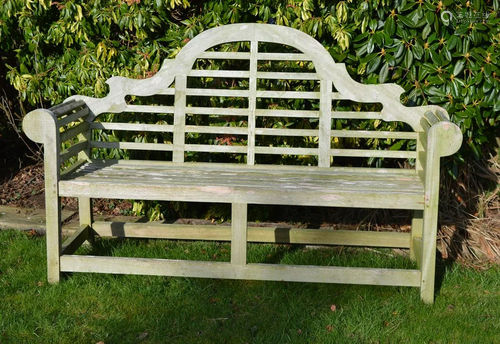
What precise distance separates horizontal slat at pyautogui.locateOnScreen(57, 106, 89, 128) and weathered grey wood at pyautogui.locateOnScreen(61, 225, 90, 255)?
717 millimetres

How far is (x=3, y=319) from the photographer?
144 inches

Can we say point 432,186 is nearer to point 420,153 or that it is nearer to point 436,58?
point 420,153

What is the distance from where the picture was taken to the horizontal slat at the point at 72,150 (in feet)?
13.6

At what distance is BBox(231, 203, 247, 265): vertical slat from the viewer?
153 inches

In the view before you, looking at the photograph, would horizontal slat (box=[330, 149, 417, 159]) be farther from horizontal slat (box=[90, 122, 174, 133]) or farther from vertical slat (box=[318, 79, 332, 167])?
horizontal slat (box=[90, 122, 174, 133])

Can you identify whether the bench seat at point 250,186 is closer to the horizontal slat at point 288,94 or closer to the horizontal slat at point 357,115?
the horizontal slat at point 357,115

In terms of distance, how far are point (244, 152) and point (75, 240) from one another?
1153 mm

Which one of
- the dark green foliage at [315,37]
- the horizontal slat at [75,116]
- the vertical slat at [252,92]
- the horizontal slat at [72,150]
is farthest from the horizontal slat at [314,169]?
the dark green foliage at [315,37]

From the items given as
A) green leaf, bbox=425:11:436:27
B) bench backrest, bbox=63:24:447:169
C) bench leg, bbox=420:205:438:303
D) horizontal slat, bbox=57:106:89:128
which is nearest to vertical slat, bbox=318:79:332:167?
bench backrest, bbox=63:24:447:169

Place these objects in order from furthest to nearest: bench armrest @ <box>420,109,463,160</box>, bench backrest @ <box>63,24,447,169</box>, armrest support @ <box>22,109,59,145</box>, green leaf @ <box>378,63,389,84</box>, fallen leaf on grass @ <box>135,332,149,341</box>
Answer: green leaf @ <box>378,63,389,84</box>, bench backrest @ <box>63,24,447,169</box>, armrest support @ <box>22,109,59,145</box>, bench armrest @ <box>420,109,463,160</box>, fallen leaf on grass @ <box>135,332,149,341</box>

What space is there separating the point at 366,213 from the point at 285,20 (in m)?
1.51

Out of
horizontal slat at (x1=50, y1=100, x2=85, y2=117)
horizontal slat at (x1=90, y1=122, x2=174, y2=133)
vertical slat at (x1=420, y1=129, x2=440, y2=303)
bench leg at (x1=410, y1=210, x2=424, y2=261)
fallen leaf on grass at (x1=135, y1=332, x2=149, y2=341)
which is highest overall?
horizontal slat at (x1=50, y1=100, x2=85, y2=117)

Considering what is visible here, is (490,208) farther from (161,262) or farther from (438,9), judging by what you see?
(161,262)

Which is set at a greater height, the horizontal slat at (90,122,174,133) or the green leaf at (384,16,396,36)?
the green leaf at (384,16,396,36)
